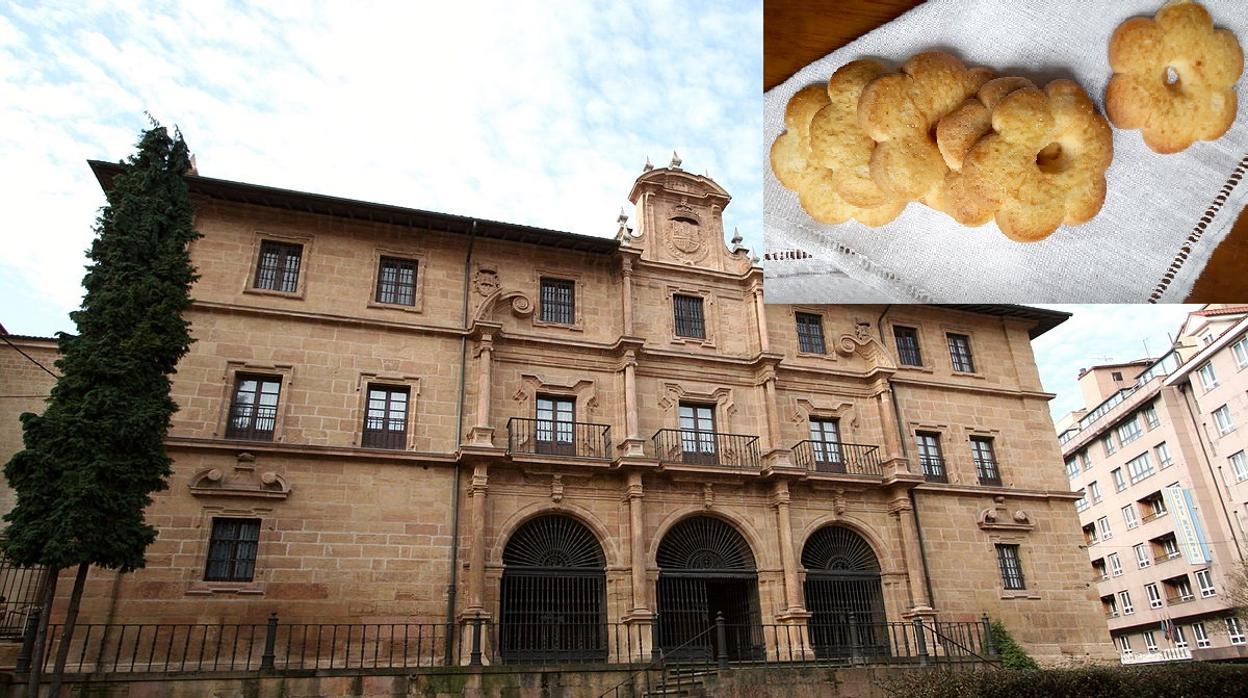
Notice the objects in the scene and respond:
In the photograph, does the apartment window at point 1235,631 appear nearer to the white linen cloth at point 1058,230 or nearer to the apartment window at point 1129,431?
the apartment window at point 1129,431

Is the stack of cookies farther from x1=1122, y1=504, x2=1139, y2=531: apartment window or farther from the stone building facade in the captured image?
x1=1122, y1=504, x2=1139, y2=531: apartment window

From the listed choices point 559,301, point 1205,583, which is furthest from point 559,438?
point 1205,583

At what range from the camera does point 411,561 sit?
15.5 metres

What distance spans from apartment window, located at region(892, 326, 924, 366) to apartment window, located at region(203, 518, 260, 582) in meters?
16.0

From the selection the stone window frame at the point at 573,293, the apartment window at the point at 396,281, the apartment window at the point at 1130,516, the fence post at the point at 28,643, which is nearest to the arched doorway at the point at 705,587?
the stone window frame at the point at 573,293

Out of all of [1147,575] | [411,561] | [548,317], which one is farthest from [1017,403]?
[1147,575]

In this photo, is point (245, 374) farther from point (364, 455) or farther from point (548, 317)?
point (548, 317)

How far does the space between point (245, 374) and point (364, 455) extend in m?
2.94

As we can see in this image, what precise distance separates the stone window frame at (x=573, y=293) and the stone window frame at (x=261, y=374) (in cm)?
530

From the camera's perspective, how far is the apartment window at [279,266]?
1734 centimetres

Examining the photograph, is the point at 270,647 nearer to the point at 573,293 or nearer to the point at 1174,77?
the point at 573,293

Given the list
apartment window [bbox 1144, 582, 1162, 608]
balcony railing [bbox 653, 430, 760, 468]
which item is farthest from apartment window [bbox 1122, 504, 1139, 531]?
balcony railing [bbox 653, 430, 760, 468]

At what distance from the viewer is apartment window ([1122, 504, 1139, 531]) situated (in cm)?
4222

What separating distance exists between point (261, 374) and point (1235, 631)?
41.0 meters
